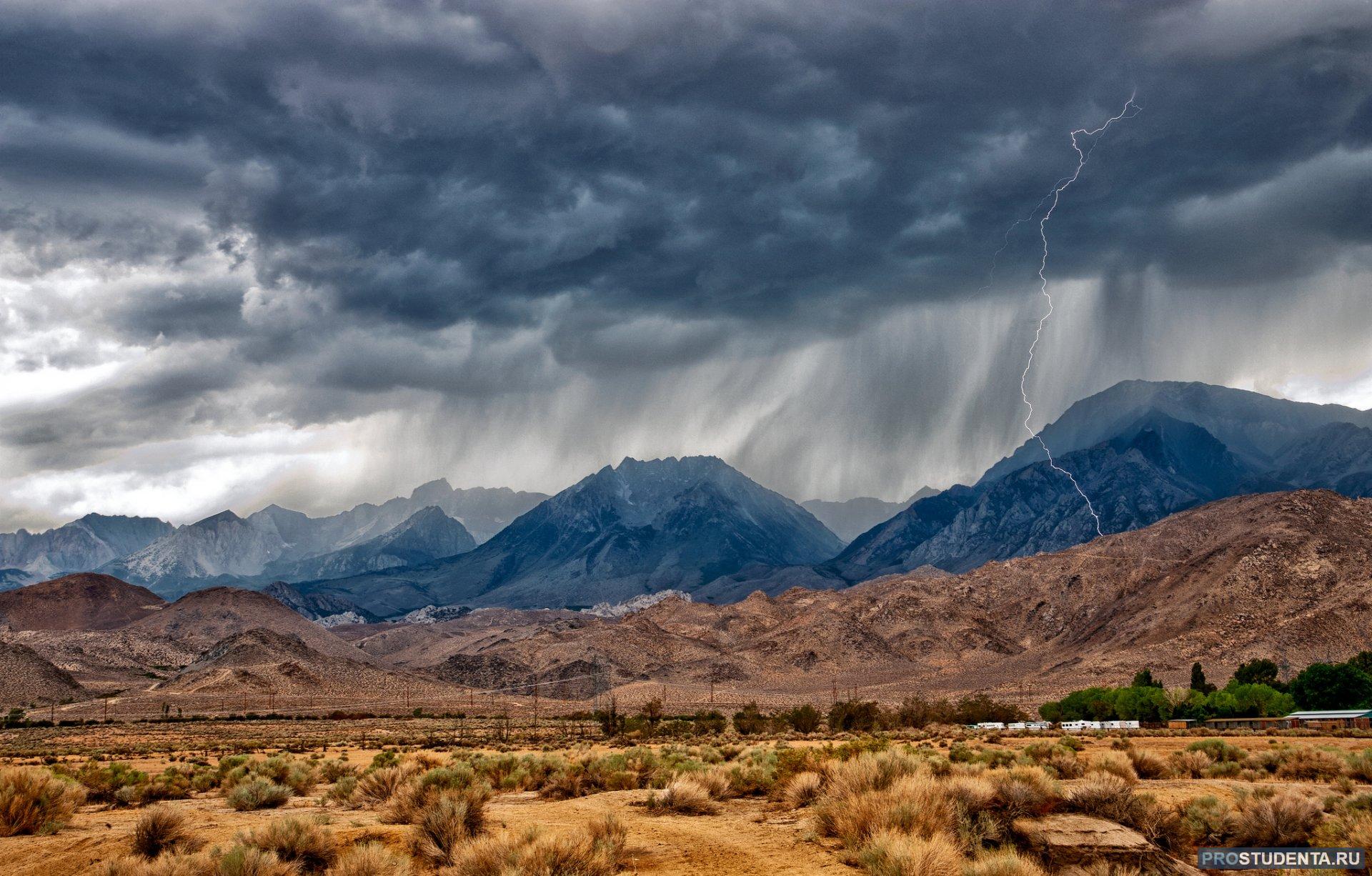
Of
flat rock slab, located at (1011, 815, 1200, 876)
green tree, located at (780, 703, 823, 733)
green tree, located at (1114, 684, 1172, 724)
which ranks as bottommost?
green tree, located at (1114, 684, 1172, 724)

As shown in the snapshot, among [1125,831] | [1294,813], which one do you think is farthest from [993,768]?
[1125,831]

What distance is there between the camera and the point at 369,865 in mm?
14711

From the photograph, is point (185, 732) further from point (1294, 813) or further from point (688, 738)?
point (1294, 813)

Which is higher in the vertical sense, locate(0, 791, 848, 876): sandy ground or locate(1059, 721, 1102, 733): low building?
locate(0, 791, 848, 876): sandy ground

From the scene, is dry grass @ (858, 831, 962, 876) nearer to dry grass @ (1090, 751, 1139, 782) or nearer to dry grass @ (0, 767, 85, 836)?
dry grass @ (1090, 751, 1139, 782)

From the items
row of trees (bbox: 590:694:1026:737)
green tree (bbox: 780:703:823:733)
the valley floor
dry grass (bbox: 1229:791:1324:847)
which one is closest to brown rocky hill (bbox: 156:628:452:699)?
row of trees (bbox: 590:694:1026:737)

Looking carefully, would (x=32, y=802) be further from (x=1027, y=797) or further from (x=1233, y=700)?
(x=1233, y=700)

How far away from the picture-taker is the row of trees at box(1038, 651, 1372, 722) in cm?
9112

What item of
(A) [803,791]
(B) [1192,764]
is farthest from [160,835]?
(B) [1192,764]

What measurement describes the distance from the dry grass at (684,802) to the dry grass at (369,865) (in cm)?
822

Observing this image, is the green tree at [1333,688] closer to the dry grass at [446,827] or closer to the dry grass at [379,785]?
the dry grass at [379,785]

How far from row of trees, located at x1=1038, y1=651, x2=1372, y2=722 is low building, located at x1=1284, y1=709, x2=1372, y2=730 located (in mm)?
3135

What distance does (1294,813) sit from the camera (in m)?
18.6

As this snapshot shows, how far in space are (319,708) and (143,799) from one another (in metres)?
122
